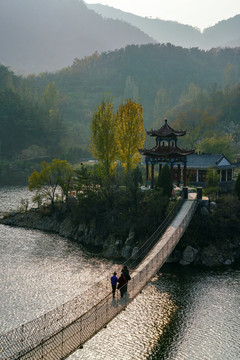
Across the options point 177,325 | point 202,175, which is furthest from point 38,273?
point 202,175

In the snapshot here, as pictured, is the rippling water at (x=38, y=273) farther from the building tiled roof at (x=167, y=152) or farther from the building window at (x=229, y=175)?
→ the building window at (x=229, y=175)

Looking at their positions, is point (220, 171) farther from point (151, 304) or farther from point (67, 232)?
point (151, 304)

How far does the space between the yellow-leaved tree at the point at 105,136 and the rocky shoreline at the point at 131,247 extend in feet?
27.2

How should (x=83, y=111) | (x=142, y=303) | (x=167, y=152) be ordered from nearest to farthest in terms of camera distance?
(x=142, y=303) < (x=167, y=152) < (x=83, y=111)

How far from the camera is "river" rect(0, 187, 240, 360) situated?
22.9 m

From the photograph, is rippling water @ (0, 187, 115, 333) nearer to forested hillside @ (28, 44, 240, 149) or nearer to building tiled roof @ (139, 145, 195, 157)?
building tiled roof @ (139, 145, 195, 157)

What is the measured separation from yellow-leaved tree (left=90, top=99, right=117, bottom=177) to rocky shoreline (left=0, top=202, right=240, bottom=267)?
27.2 ft

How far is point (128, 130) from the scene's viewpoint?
50812 millimetres

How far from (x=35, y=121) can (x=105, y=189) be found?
247 ft

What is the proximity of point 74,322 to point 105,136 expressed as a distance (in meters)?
31.5

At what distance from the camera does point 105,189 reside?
147 ft

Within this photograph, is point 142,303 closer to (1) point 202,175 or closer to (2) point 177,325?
(2) point 177,325

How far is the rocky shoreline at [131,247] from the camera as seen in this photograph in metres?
36.5

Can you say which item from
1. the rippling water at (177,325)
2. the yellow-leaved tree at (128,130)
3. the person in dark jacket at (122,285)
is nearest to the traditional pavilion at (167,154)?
the yellow-leaved tree at (128,130)
